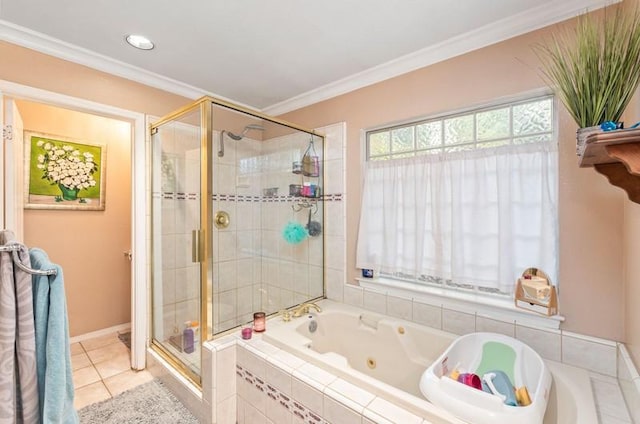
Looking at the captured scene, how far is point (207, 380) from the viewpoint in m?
1.73

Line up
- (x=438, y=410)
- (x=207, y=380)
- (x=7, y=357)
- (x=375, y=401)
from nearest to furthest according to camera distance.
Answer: (x=7, y=357), (x=438, y=410), (x=375, y=401), (x=207, y=380)

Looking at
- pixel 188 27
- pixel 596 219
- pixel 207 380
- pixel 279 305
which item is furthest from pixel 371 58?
pixel 207 380

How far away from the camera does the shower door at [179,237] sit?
1.91 meters

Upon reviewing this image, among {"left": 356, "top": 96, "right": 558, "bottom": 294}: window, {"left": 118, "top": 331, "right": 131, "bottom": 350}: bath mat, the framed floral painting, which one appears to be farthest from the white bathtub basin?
the framed floral painting

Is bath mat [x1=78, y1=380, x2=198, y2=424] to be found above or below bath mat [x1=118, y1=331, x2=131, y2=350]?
below

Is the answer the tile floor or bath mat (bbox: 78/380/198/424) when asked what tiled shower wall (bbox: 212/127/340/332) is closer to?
bath mat (bbox: 78/380/198/424)

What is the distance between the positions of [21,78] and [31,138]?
3.54 feet

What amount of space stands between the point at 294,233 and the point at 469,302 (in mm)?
1471

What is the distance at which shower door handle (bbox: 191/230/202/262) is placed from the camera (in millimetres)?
1876

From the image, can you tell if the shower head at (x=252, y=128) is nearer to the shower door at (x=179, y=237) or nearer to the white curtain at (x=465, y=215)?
the shower door at (x=179, y=237)

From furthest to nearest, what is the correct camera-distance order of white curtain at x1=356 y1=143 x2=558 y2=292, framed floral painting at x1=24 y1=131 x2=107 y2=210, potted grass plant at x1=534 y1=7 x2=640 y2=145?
framed floral painting at x1=24 y1=131 x2=107 y2=210
white curtain at x1=356 y1=143 x2=558 y2=292
potted grass plant at x1=534 y1=7 x2=640 y2=145

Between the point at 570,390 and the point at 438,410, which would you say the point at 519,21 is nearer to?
the point at 570,390

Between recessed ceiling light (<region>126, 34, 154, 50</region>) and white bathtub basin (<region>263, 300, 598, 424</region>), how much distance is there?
82.1 inches

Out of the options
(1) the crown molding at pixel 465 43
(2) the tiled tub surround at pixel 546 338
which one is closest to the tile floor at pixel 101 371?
(2) the tiled tub surround at pixel 546 338
